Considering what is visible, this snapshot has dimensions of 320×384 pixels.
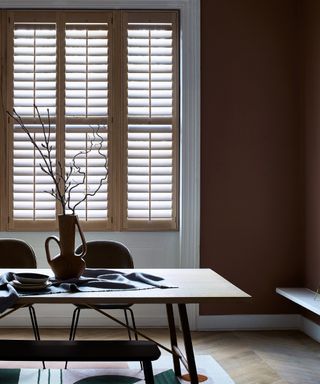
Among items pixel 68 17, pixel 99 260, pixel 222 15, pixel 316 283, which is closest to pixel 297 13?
pixel 222 15

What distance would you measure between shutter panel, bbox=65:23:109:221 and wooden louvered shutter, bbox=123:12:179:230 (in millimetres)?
232

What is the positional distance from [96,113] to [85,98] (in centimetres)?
16

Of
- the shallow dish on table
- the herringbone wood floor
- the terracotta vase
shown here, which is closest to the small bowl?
the shallow dish on table

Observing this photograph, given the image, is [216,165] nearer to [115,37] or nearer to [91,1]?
[115,37]

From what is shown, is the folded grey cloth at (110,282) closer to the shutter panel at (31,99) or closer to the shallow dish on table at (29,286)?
the shallow dish on table at (29,286)

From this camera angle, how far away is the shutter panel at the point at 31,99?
5387 millimetres

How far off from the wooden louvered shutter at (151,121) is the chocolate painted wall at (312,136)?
116 centimetres

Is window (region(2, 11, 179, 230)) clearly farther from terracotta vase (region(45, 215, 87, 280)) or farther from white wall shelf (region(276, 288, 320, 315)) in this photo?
terracotta vase (region(45, 215, 87, 280))

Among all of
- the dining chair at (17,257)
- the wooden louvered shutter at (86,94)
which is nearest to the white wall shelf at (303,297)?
the wooden louvered shutter at (86,94)

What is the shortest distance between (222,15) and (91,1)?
3.87ft

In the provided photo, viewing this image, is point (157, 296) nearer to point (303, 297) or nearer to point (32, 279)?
point (32, 279)

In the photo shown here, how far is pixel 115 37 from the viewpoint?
545 cm

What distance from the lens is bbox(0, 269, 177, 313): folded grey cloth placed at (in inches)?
104

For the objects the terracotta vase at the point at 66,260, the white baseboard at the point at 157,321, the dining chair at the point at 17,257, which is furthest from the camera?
the white baseboard at the point at 157,321
